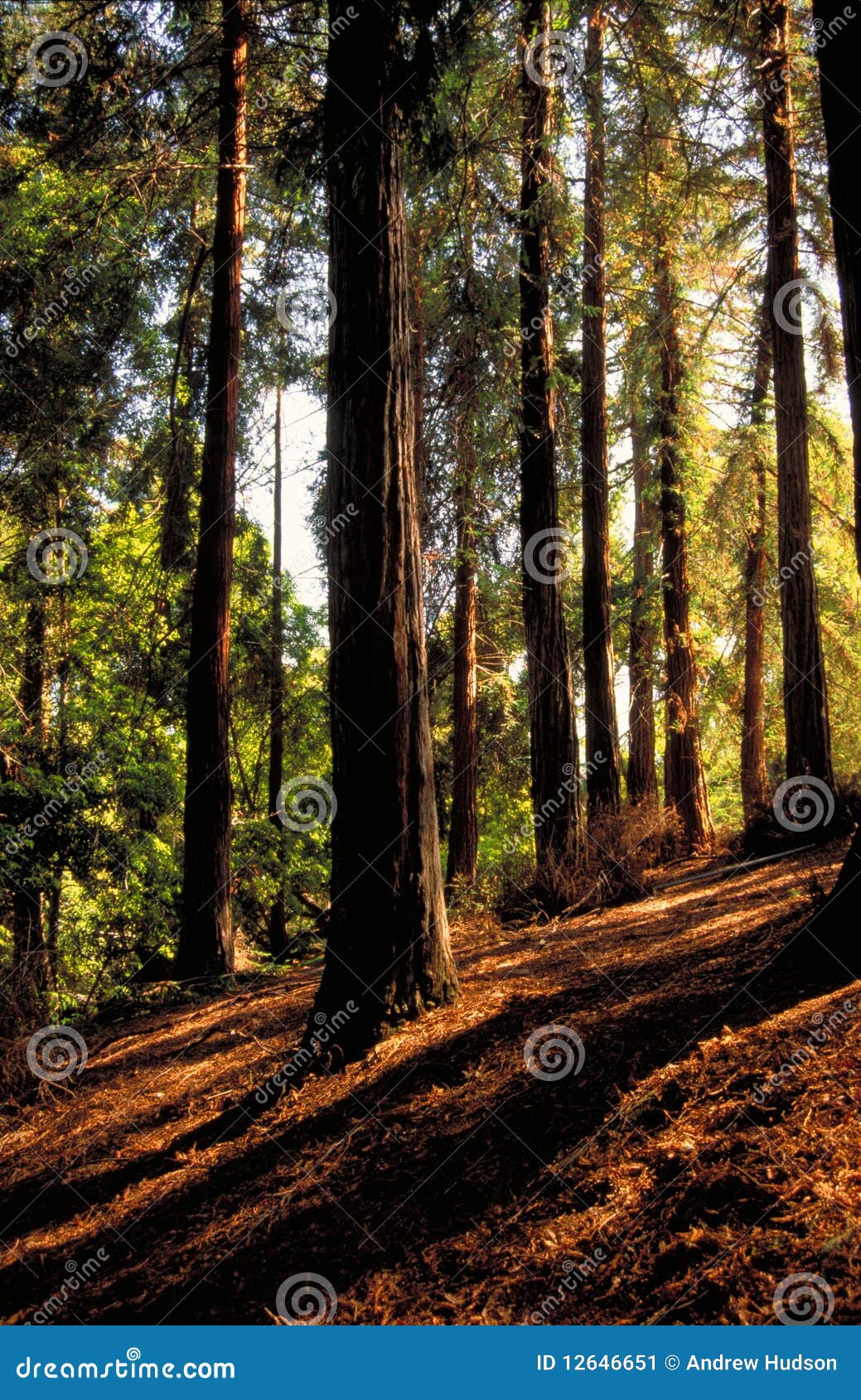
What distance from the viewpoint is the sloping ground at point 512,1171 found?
2479 mm

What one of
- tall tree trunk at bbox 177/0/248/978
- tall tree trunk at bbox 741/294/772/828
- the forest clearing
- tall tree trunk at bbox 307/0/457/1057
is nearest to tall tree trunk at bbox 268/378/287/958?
the forest clearing

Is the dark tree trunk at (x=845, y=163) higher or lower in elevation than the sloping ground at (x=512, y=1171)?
higher

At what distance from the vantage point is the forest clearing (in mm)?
3020

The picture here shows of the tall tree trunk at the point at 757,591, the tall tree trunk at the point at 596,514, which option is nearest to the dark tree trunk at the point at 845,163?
the tall tree trunk at the point at 596,514

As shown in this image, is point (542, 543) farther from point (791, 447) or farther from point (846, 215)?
point (846, 215)

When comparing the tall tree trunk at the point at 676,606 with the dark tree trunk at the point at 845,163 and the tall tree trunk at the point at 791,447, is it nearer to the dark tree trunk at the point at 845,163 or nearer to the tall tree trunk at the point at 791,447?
the tall tree trunk at the point at 791,447

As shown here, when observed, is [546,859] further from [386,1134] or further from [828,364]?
[828,364]

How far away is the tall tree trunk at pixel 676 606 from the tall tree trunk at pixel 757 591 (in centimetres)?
194

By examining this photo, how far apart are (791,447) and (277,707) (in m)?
9.19

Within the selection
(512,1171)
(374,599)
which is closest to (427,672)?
(374,599)

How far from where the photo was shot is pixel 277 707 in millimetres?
14805

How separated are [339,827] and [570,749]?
4.93 m

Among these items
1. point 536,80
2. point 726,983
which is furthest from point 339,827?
A: point 536,80

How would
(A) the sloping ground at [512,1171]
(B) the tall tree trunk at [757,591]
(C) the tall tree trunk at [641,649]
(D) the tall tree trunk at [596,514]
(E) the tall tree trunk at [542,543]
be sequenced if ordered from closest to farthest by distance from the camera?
(A) the sloping ground at [512,1171] < (E) the tall tree trunk at [542,543] < (D) the tall tree trunk at [596,514] < (C) the tall tree trunk at [641,649] < (B) the tall tree trunk at [757,591]
